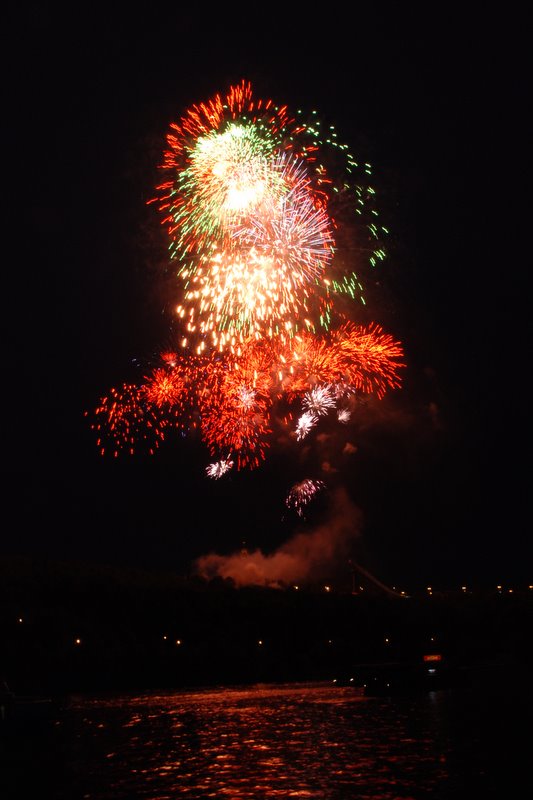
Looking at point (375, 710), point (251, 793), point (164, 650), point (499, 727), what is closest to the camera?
point (251, 793)

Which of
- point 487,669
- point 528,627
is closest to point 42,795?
point 487,669

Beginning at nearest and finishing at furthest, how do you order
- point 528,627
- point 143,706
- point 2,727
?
point 2,727
point 143,706
point 528,627

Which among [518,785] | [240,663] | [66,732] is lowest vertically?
[518,785]

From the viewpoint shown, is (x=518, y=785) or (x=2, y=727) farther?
(x=2, y=727)

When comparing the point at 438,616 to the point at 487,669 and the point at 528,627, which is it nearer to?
the point at 528,627

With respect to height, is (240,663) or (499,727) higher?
(240,663)

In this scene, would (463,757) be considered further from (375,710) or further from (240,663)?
(240,663)
